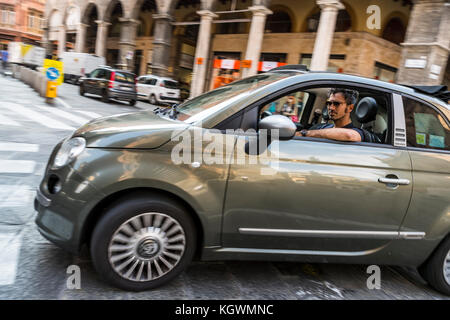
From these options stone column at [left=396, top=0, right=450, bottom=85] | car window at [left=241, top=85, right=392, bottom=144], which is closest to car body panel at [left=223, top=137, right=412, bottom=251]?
car window at [left=241, top=85, right=392, bottom=144]

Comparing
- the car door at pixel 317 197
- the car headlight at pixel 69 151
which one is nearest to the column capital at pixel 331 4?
the car door at pixel 317 197

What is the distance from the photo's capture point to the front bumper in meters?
2.42

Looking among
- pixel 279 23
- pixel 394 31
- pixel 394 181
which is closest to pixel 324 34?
pixel 394 31

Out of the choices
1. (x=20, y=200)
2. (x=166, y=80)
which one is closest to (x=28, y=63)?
(x=166, y=80)

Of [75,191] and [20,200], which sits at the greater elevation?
[75,191]

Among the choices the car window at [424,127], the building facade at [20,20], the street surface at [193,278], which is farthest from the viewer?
the building facade at [20,20]

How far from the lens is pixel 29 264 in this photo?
276 cm

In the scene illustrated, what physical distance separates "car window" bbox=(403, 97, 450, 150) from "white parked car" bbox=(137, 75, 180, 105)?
61.5 feet

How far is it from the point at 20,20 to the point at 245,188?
6321 cm

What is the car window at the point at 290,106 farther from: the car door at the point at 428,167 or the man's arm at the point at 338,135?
the car door at the point at 428,167

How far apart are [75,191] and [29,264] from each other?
2.61 ft

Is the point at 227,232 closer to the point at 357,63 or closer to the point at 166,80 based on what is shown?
the point at 357,63

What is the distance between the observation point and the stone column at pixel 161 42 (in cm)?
2469

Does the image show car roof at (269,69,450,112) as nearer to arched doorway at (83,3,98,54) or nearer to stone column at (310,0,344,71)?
stone column at (310,0,344,71)
